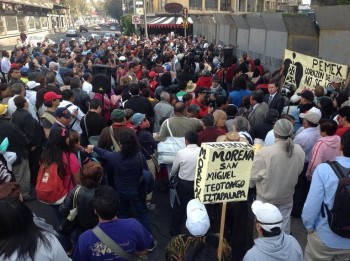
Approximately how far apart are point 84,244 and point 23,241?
59cm

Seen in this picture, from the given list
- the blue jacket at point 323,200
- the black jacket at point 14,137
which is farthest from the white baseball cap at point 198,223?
the black jacket at point 14,137

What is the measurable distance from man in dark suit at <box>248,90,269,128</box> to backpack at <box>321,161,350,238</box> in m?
2.61

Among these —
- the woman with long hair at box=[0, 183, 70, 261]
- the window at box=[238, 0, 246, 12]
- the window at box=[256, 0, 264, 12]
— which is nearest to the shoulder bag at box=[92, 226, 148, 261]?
the woman with long hair at box=[0, 183, 70, 261]

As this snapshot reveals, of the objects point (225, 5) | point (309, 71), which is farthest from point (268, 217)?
point (225, 5)

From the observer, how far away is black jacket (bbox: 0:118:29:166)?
16.9 feet

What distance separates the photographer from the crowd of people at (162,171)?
2611 mm

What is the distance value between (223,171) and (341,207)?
1.04m

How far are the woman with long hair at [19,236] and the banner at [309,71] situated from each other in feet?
20.7

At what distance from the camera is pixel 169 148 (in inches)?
201

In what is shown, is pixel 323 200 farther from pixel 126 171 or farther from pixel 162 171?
pixel 162 171

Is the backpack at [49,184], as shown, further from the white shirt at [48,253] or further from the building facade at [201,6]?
the building facade at [201,6]

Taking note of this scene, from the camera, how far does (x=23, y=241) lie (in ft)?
7.10

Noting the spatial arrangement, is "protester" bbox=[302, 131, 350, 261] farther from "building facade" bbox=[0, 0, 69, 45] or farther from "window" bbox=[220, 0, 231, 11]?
"window" bbox=[220, 0, 231, 11]

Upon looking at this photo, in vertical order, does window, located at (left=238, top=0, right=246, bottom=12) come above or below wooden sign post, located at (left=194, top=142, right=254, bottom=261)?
above
